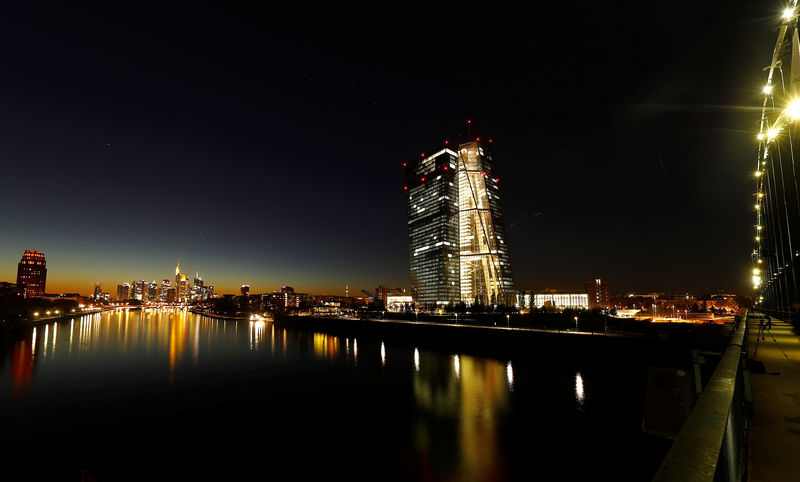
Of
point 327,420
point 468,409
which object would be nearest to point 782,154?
point 468,409

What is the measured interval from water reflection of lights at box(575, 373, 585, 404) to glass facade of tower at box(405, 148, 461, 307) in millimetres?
118762

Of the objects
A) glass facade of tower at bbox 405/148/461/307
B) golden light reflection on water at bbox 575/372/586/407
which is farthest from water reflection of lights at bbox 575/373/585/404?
glass facade of tower at bbox 405/148/461/307

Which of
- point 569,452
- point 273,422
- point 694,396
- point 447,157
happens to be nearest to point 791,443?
point 694,396

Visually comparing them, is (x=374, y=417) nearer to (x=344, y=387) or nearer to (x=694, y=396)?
(x=344, y=387)

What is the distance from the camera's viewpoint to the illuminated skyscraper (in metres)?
147

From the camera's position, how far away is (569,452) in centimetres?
1961

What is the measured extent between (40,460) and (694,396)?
2718cm

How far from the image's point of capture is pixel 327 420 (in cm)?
2555

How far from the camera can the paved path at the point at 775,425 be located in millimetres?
4137

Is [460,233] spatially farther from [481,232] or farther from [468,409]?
[468,409]

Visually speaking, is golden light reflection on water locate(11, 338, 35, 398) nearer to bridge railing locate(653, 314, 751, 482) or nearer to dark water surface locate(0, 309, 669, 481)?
dark water surface locate(0, 309, 669, 481)

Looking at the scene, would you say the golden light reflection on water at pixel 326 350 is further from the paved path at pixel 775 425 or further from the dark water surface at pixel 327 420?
the paved path at pixel 775 425

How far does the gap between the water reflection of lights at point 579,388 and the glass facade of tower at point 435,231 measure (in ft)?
390

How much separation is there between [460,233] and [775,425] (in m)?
154
